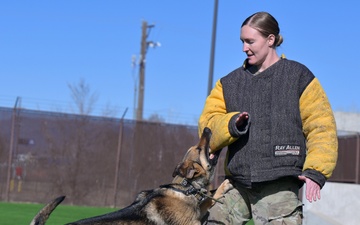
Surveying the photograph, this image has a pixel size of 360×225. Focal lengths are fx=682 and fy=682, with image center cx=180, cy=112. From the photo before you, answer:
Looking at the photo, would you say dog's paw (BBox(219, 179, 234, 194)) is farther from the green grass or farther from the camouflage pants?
the green grass

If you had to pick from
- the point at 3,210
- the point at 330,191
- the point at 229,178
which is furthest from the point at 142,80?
the point at 229,178

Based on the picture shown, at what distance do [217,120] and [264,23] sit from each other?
2.34ft

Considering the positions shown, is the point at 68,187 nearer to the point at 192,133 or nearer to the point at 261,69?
the point at 192,133

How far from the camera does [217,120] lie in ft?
15.0

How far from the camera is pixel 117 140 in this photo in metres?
17.2

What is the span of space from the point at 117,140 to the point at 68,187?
5.58 feet

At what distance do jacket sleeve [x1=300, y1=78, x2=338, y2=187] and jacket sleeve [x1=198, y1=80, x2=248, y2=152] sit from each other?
1.47ft

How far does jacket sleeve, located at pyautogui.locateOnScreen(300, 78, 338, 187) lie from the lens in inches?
166

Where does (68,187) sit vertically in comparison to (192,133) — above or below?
below

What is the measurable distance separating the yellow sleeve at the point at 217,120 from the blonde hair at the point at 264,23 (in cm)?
53

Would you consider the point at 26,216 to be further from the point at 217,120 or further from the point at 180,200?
the point at 217,120

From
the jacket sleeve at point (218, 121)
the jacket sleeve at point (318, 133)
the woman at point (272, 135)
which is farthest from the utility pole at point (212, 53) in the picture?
the jacket sleeve at point (318, 133)

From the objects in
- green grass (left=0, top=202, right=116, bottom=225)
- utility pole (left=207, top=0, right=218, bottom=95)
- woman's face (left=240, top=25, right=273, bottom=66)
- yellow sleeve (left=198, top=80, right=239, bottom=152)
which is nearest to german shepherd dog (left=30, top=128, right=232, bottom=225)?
yellow sleeve (left=198, top=80, right=239, bottom=152)

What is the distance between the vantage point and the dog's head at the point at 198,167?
5230 millimetres
